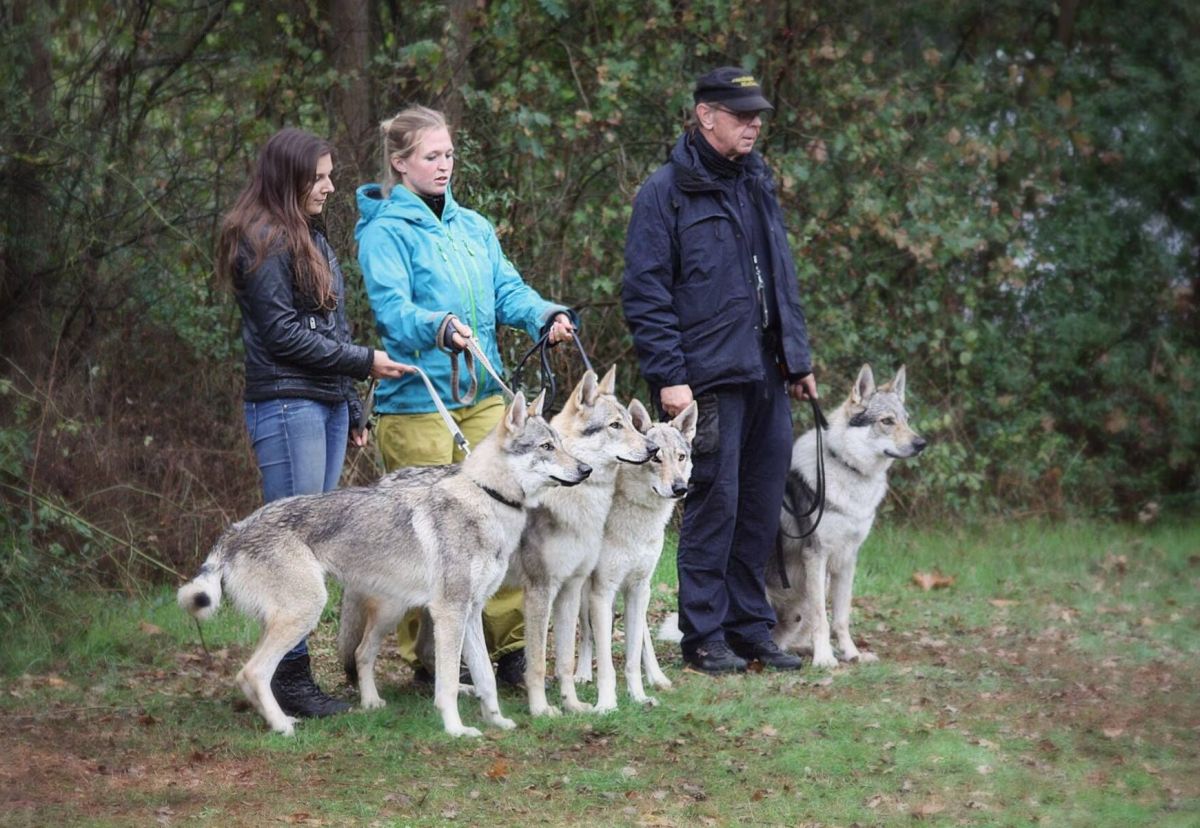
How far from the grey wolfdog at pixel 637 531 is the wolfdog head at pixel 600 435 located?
0.13m

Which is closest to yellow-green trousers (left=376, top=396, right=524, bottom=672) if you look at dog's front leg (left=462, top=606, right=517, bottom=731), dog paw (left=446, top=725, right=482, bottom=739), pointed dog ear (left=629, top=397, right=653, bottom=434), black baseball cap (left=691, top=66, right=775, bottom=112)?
dog's front leg (left=462, top=606, right=517, bottom=731)

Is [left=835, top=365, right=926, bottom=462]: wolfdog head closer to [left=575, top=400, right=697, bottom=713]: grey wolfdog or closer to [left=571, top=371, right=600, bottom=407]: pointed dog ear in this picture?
[left=575, top=400, right=697, bottom=713]: grey wolfdog

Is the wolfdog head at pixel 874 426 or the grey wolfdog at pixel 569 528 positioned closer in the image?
the grey wolfdog at pixel 569 528

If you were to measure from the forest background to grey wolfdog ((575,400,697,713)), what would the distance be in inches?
115

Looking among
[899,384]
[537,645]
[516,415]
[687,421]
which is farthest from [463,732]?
[899,384]

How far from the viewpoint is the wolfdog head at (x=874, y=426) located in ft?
24.1

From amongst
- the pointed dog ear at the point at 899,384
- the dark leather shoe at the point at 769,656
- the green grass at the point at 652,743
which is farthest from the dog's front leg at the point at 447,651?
the pointed dog ear at the point at 899,384

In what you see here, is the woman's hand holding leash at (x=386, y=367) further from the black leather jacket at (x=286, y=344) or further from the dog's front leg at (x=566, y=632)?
the dog's front leg at (x=566, y=632)

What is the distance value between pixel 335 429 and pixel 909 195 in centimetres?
615

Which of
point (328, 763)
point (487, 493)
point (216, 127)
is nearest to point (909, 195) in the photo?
point (216, 127)

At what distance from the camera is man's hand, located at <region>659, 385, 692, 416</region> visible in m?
→ 6.33

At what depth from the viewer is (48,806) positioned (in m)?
4.67

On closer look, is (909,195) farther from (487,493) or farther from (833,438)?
(487,493)

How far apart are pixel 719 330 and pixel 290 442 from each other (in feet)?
6.53
